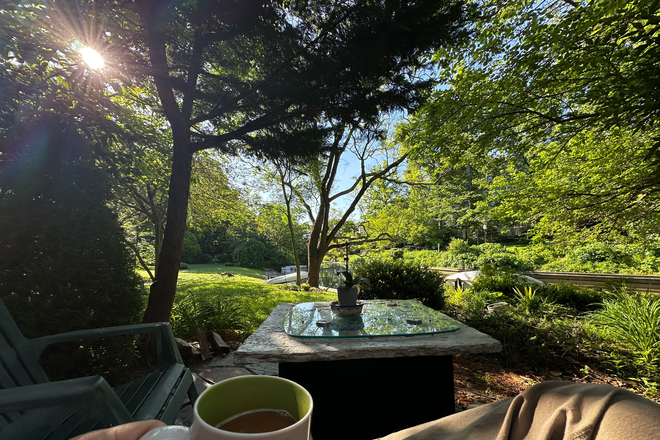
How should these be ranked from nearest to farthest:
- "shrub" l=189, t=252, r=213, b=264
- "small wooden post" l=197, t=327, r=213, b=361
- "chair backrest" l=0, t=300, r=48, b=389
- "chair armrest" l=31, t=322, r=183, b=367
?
"chair backrest" l=0, t=300, r=48, b=389
"chair armrest" l=31, t=322, r=183, b=367
"small wooden post" l=197, t=327, r=213, b=361
"shrub" l=189, t=252, r=213, b=264

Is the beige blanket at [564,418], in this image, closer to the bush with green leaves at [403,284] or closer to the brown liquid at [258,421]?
the brown liquid at [258,421]

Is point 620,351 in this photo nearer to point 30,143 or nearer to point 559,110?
point 559,110

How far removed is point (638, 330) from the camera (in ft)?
9.68

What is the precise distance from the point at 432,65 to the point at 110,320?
429 centimetres

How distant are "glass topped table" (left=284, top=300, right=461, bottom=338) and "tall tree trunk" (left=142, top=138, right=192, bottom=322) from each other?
1416 mm

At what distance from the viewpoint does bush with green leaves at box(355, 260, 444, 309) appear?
4.54 meters

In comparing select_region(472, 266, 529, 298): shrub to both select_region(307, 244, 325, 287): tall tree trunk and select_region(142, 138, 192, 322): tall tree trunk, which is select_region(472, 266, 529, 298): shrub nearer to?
select_region(307, 244, 325, 287): tall tree trunk

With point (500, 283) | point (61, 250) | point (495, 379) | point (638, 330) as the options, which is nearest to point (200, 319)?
point (61, 250)

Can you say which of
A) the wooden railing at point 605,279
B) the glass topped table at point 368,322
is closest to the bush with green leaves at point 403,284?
the glass topped table at point 368,322

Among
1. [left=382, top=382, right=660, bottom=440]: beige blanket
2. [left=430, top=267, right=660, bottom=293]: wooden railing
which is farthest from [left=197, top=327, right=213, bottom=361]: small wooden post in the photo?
[left=430, top=267, right=660, bottom=293]: wooden railing

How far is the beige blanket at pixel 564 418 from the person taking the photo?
1.70 ft

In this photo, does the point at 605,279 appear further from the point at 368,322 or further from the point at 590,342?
the point at 368,322

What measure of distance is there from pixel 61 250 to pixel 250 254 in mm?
21007

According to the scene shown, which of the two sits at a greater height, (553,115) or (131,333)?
(553,115)
